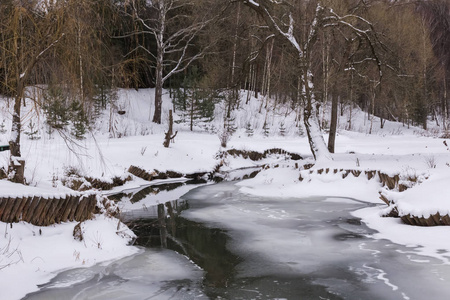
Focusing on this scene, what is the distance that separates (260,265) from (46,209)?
3.23 metres

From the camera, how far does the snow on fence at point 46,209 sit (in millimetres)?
5508

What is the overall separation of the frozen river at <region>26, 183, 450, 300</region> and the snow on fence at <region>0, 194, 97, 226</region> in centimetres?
110

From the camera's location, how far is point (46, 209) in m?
5.99

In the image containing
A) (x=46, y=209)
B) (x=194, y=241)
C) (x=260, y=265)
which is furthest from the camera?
(x=194, y=241)

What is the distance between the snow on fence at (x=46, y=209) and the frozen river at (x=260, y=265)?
1.10 m

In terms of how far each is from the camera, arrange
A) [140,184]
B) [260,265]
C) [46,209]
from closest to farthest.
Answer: [260,265], [46,209], [140,184]

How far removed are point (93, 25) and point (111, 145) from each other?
11594 mm

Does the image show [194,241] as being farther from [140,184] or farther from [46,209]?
[140,184]

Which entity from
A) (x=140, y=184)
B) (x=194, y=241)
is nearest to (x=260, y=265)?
(x=194, y=241)

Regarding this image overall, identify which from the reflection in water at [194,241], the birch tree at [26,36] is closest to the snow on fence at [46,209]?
the reflection in water at [194,241]

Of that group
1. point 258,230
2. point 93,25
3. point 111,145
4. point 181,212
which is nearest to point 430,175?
point 258,230

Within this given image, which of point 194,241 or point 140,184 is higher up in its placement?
point 194,241

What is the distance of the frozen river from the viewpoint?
4625 mm

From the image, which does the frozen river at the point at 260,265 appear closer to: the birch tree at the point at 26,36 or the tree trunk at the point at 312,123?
the birch tree at the point at 26,36
